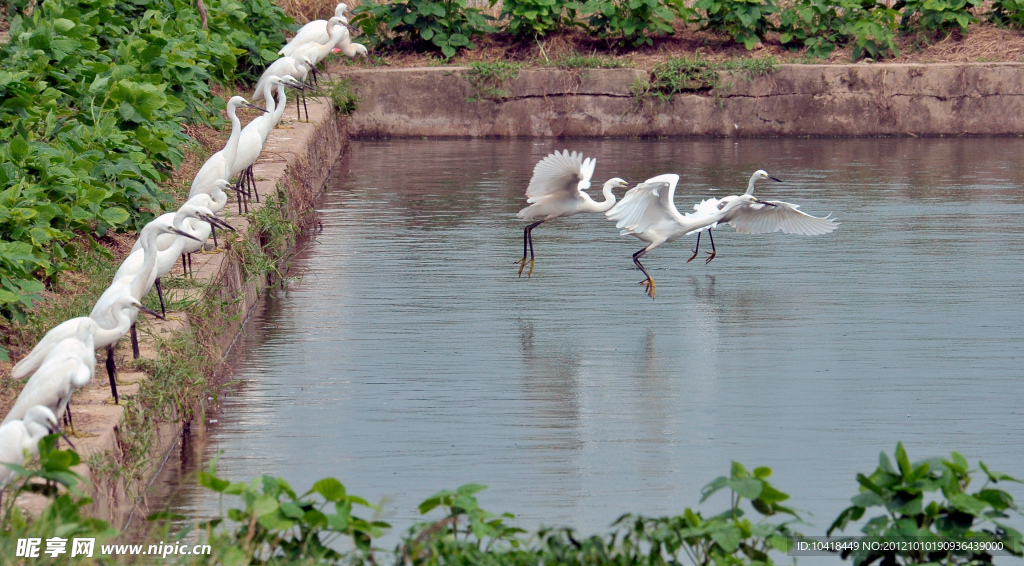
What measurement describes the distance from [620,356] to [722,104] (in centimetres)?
702

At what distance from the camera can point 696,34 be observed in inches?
543

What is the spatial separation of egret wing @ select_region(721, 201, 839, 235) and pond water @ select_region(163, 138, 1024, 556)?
18 cm

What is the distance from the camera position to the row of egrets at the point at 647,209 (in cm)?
715

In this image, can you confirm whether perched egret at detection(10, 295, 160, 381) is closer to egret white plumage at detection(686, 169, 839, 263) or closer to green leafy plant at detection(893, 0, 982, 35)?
egret white plumage at detection(686, 169, 839, 263)

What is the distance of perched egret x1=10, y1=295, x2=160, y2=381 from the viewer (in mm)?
4230

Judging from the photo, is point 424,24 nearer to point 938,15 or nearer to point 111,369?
point 938,15

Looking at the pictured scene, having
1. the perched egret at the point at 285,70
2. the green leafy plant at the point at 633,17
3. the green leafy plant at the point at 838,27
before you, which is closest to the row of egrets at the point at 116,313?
the perched egret at the point at 285,70

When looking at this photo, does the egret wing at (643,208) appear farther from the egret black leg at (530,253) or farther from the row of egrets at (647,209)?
the egret black leg at (530,253)

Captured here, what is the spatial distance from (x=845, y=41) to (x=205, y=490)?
10.7m

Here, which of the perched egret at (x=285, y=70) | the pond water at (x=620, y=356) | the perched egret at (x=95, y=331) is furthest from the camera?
the perched egret at (x=285, y=70)

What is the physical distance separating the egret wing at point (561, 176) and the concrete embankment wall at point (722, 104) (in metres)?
5.21

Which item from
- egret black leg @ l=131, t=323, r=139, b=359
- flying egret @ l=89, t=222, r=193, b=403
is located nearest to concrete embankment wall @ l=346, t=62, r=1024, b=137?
flying egret @ l=89, t=222, r=193, b=403

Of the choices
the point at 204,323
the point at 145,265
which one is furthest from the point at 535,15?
the point at 145,265

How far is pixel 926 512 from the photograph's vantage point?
3.33 metres
